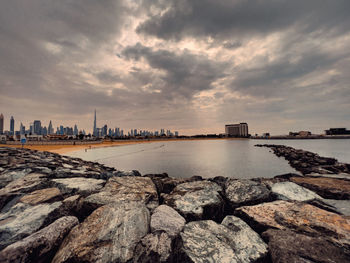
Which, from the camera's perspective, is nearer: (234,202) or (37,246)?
(37,246)

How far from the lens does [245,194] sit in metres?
3.81

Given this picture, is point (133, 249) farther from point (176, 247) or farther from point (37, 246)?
point (37, 246)

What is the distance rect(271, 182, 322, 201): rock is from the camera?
3.75 meters

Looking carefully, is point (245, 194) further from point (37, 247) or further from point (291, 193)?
point (37, 247)

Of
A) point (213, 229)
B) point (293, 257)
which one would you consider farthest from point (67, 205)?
point (293, 257)

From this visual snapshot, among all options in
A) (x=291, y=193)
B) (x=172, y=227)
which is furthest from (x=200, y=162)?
(x=172, y=227)

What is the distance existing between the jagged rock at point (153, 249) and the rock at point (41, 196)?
2.72 m

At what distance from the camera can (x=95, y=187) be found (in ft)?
13.9

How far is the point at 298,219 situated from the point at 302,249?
0.78 metres

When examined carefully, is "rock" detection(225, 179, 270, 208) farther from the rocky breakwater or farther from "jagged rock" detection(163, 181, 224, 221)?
"jagged rock" detection(163, 181, 224, 221)

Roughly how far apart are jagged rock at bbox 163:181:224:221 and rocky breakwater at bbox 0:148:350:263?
0.02 metres

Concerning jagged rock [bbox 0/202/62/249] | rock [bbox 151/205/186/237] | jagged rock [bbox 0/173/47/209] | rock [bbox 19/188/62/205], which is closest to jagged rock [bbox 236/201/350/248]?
rock [bbox 151/205/186/237]

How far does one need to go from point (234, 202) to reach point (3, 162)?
9974 millimetres

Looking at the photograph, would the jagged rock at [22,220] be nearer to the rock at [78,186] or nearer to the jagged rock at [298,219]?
the rock at [78,186]
